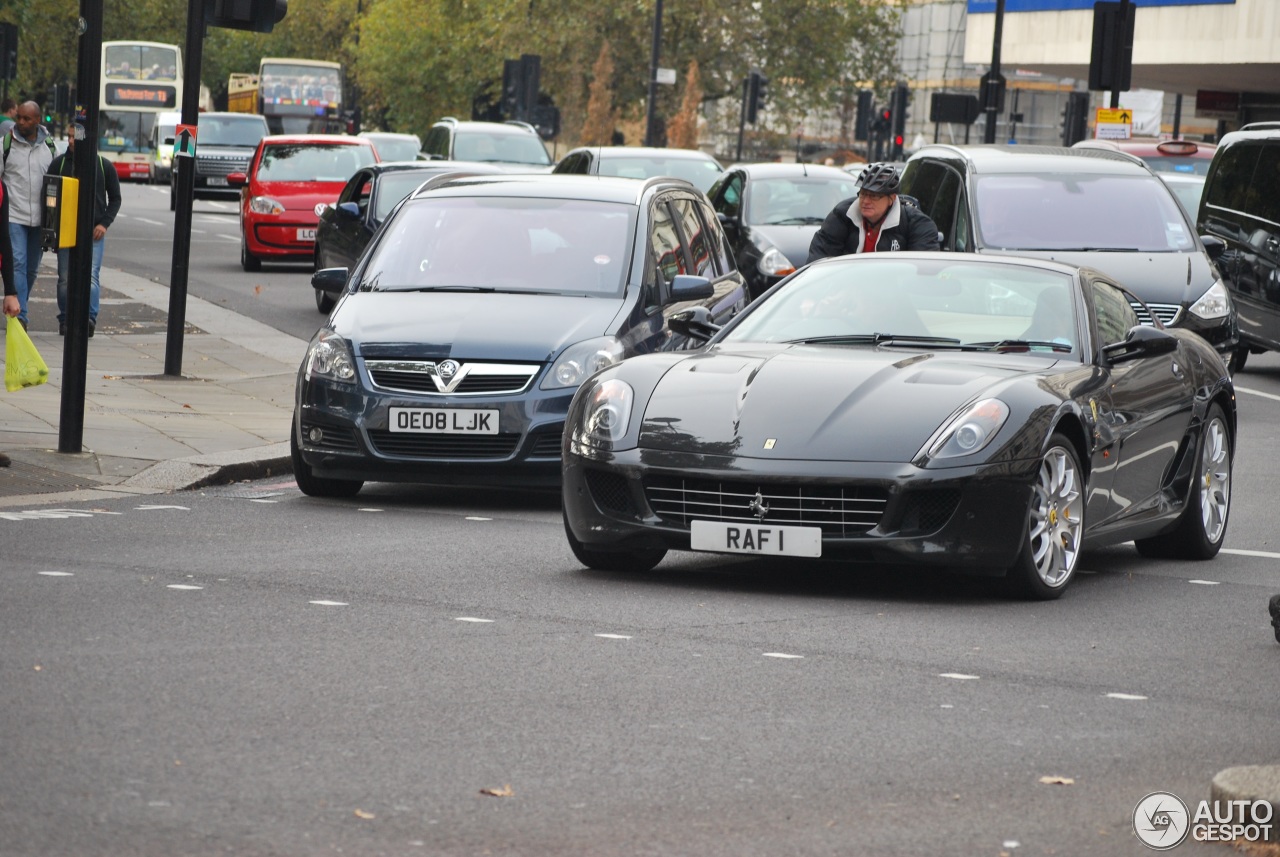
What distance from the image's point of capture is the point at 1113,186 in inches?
656

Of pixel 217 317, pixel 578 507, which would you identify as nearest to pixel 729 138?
pixel 217 317

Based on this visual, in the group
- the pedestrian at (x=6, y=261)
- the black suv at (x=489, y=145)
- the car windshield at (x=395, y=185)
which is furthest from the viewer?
the black suv at (x=489, y=145)

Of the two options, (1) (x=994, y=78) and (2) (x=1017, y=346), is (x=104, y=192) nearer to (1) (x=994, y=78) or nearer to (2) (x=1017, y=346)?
(2) (x=1017, y=346)

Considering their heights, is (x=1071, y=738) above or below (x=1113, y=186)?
below

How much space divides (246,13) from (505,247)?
11.3ft

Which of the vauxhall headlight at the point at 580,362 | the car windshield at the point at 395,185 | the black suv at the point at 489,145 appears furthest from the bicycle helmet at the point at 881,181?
the black suv at the point at 489,145

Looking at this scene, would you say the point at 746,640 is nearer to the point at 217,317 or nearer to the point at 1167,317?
the point at 1167,317

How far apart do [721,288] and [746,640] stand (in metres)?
6.08

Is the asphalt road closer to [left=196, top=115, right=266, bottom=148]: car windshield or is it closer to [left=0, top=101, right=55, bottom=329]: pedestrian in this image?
[left=0, top=101, right=55, bottom=329]: pedestrian

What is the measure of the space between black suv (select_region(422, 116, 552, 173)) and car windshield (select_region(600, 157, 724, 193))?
290 inches

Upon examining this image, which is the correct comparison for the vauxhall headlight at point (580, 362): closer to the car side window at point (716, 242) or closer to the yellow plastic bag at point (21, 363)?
the car side window at point (716, 242)

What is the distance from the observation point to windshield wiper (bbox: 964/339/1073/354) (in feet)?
29.2

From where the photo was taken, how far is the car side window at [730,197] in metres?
22.1

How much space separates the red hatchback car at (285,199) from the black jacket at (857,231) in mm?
15710
